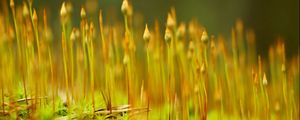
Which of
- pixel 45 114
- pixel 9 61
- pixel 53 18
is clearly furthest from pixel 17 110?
pixel 53 18

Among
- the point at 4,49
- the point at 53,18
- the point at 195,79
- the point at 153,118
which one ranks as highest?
the point at 53,18

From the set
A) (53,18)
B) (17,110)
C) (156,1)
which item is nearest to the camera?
(17,110)

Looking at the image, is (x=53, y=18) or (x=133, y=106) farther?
(x=53, y=18)

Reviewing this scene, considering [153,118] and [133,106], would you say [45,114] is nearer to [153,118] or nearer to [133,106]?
[133,106]

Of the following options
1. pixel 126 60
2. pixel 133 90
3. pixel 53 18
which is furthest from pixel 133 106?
pixel 53 18

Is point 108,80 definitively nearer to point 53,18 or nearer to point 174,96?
point 174,96

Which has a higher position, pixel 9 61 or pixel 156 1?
pixel 156 1

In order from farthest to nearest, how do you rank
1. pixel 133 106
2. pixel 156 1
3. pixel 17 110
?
1. pixel 156 1
2. pixel 133 106
3. pixel 17 110
